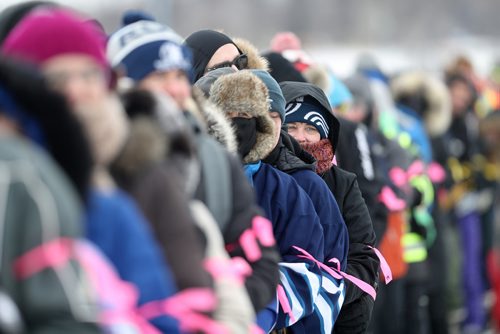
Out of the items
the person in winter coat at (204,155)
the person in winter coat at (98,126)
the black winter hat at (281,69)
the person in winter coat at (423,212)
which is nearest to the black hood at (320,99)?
the black winter hat at (281,69)

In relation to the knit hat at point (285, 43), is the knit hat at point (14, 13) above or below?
above

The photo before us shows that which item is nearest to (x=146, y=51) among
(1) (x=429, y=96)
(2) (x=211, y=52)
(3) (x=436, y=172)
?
(2) (x=211, y=52)

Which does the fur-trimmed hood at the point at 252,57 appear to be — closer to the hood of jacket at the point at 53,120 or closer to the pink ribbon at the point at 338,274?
the pink ribbon at the point at 338,274

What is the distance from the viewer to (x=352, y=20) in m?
63.8

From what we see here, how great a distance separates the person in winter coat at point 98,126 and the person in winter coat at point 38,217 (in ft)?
0.34

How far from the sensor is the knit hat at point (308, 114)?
6.38 m

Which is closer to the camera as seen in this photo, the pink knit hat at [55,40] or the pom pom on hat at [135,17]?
the pink knit hat at [55,40]

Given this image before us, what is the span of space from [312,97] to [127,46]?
2264mm

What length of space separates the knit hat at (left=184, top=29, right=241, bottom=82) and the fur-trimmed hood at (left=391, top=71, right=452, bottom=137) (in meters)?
6.54

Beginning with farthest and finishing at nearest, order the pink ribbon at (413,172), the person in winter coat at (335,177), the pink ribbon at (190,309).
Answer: the pink ribbon at (413,172) < the person in winter coat at (335,177) < the pink ribbon at (190,309)

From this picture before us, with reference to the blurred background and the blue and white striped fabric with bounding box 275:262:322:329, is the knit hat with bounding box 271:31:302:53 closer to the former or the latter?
the blue and white striped fabric with bounding box 275:262:322:329

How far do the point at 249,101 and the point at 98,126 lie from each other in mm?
2015

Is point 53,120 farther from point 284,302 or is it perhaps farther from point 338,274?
point 338,274

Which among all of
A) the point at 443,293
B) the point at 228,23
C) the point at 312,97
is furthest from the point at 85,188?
the point at 228,23
